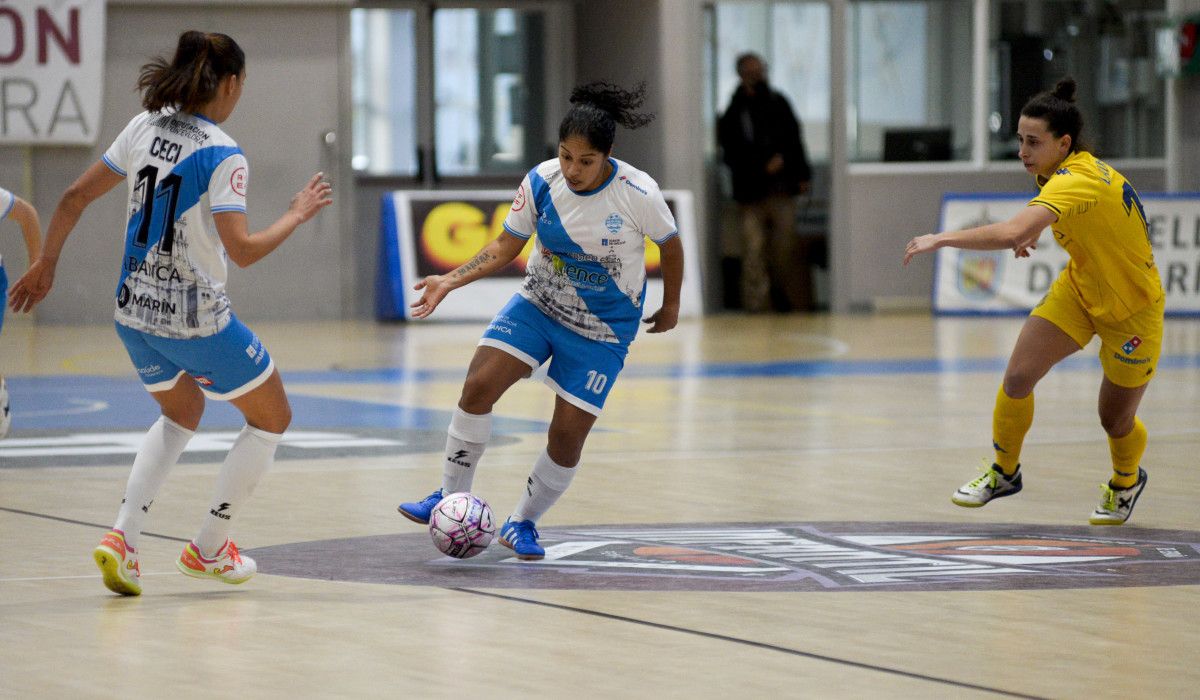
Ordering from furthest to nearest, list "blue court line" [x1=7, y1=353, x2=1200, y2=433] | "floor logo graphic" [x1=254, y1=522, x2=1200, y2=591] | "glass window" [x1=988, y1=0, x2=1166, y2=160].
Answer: "glass window" [x1=988, y1=0, x2=1166, y2=160] → "blue court line" [x1=7, y1=353, x2=1200, y2=433] → "floor logo graphic" [x1=254, y1=522, x2=1200, y2=591]

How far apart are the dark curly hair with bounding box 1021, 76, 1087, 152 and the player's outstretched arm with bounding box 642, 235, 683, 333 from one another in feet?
5.21

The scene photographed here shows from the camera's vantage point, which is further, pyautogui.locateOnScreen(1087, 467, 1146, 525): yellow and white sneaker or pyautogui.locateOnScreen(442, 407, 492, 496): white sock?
pyautogui.locateOnScreen(1087, 467, 1146, 525): yellow and white sneaker

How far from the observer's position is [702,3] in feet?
77.2

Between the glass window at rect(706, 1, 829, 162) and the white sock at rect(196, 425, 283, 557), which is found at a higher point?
the glass window at rect(706, 1, 829, 162)

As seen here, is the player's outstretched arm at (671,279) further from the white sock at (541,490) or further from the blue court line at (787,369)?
the blue court line at (787,369)

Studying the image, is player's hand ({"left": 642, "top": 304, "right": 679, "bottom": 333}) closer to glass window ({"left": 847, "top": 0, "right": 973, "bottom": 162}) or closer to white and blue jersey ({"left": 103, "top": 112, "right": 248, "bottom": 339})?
white and blue jersey ({"left": 103, "top": 112, "right": 248, "bottom": 339})

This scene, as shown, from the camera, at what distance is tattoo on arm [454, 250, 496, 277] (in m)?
6.74

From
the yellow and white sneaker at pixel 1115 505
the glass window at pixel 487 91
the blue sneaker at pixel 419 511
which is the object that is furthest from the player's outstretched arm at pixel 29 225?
the glass window at pixel 487 91

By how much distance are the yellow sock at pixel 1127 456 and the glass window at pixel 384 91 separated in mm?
18237

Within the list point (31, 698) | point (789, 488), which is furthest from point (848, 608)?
point (789, 488)

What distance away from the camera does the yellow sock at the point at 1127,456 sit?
7543 mm

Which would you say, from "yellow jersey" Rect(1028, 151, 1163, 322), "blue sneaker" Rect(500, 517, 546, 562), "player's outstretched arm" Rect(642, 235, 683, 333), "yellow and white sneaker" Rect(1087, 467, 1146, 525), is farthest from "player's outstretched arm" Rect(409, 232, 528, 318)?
"yellow and white sneaker" Rect(1087, 467, 1146, 525)

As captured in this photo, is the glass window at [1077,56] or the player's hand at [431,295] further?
the glass window at [1077,56]

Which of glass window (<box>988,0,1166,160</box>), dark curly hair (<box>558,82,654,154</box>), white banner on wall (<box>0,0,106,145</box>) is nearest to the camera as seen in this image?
dark curly hair (<box>558,82,654,154</box>)
